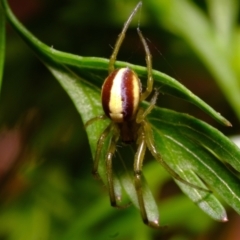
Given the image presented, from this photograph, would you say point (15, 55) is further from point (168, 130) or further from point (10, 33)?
point (168, 130)

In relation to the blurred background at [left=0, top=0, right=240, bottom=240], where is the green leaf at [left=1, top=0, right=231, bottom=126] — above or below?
above

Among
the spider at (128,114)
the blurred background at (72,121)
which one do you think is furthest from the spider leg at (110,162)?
the blurred background at (72,121)

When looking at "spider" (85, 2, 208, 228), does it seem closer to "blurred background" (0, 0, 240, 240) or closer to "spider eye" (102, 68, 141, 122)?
"spider eye" (102, 68, 141, 122)

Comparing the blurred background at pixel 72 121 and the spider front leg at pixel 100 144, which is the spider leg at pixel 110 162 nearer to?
the spider front leg at pixel 100 144

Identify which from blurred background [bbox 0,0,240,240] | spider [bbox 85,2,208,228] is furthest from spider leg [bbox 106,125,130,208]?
blurred background [bbox 0,0,240,240]

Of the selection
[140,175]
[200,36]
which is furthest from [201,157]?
[200,36]

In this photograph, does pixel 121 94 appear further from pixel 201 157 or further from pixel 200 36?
pixel 200 36
